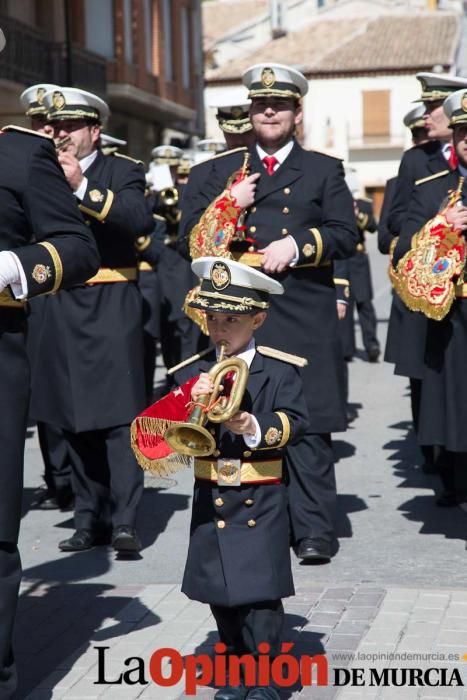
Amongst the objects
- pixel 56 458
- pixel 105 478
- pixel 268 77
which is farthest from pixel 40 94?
pixel 56 458

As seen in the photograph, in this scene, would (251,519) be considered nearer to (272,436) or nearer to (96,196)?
(272,436)

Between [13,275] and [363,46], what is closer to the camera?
[13,275]

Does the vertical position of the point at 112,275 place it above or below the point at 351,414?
above

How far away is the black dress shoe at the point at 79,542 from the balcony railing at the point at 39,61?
1846 cm

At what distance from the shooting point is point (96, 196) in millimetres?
6688

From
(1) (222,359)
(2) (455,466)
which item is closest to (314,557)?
(2) (455,466)

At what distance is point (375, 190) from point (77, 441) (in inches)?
2251

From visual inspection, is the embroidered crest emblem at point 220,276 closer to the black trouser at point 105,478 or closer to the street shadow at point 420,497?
the black trouser at point 105,478

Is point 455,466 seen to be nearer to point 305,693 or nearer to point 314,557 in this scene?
point 314,557

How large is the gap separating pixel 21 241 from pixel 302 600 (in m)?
2.07

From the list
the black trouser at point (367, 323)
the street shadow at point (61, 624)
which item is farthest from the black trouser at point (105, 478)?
the black trouser at point (367, 323)

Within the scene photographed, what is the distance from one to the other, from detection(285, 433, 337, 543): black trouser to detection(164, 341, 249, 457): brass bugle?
2260 mm

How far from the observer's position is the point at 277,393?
15.7 feet

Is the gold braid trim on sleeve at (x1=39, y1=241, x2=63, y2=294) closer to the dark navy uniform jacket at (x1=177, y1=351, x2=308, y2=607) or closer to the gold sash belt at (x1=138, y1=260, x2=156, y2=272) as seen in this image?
the dark navy uniform jacket at (x1=177, y1=351, x2=308, y2=607)
